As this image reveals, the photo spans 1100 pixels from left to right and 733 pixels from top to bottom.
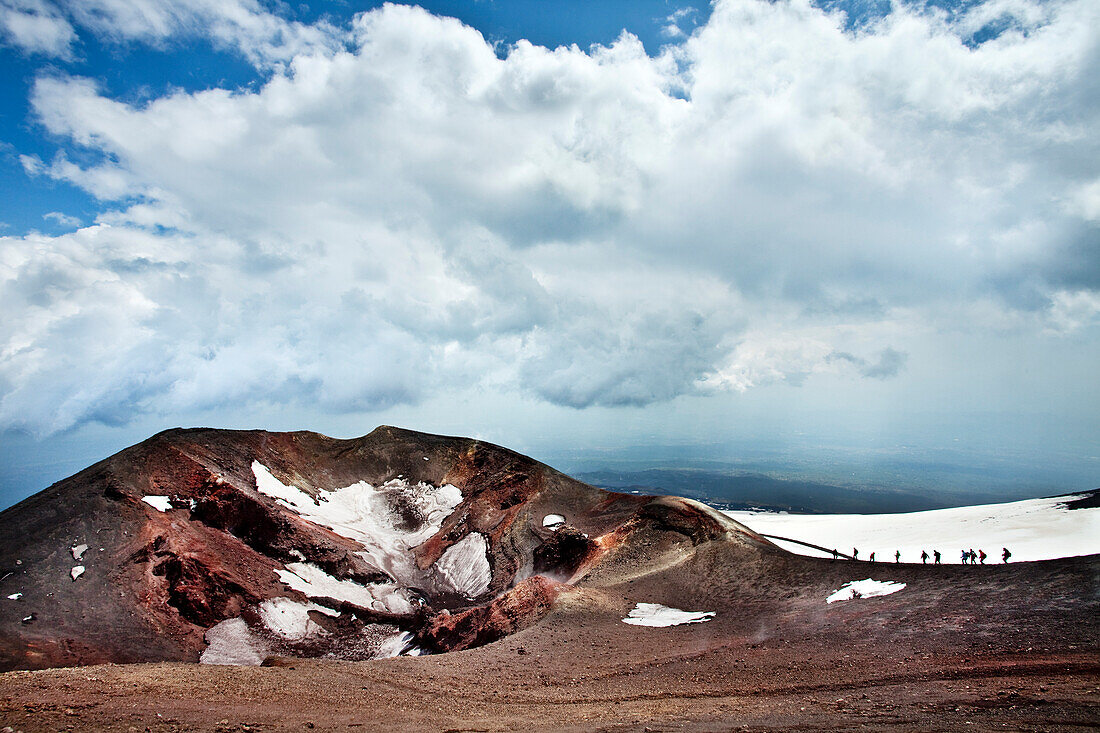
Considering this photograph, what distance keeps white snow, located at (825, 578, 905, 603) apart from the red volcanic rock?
12621mm

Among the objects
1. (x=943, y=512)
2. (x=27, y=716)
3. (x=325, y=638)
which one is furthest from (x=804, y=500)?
(x=27, y=716)

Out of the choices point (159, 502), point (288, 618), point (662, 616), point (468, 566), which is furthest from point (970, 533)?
point (159, 502)

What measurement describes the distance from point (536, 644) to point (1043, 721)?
15.2 metres

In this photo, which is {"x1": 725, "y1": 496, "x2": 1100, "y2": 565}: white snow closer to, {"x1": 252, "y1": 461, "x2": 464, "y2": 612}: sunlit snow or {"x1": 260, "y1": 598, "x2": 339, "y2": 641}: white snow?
{"x1": 252, "y1": 461, "x2": 464, "y2": 612}: sunlit snow

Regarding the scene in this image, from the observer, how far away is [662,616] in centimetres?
2286

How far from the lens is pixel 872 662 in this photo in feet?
45.1

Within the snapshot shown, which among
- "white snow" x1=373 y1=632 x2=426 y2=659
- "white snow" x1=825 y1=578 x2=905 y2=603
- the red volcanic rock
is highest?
"white snow" x1=825 y1=578 x2=905 y2=603

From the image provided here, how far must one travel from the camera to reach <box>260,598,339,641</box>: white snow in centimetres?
2598

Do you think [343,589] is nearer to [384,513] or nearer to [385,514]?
[385,514]

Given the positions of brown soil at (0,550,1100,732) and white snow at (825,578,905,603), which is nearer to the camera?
brown soil at (0,550,1100,732)

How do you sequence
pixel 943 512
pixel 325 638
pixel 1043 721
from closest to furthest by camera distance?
1. pixel 1043 721
2. pixel 325 638
3. pixel 943 512

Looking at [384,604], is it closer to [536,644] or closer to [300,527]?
[300,527]

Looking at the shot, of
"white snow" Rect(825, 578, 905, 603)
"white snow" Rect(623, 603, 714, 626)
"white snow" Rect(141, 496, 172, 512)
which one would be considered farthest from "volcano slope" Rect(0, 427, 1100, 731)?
"white snow" Rect(623, 603, 714, 626)

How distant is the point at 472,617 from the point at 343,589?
10.2 m
